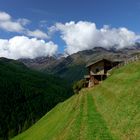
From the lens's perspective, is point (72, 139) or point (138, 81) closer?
point (72, 139)

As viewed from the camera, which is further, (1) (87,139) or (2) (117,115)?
(2) (117,115)

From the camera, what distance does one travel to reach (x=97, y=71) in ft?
367

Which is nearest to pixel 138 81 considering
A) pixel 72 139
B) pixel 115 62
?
pixel 72 139

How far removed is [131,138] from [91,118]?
16899 millimetres

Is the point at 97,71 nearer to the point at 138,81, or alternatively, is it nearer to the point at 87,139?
the point at 138,81

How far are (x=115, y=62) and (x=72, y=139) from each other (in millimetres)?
80668

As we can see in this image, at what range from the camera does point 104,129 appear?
36.2 m

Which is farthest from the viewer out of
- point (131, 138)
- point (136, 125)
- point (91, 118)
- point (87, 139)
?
point (91, 118)

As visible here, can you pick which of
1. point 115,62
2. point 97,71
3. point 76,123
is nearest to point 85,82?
point 97,71

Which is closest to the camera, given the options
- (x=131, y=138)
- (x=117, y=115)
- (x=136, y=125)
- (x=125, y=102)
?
(x=131, y=138)

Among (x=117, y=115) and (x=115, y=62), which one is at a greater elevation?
(x=115, y=62)

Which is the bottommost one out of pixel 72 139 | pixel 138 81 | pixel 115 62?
pixel 72 139

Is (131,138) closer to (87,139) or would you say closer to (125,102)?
(87,139)

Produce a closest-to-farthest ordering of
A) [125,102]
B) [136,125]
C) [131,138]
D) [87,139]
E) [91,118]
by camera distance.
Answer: [131,138] < [136,125] < [87,139] < [125,102] < [91,118]
